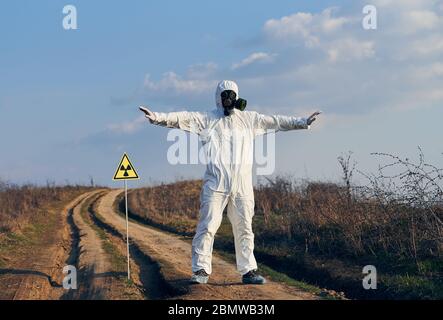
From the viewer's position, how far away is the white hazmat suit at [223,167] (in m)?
10.7

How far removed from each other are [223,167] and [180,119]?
1.01m

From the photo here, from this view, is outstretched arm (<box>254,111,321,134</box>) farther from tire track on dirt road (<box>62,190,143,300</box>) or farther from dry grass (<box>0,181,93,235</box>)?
dry grass (<box>0,181,93,235</box>)

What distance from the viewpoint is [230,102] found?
10812 millimetres

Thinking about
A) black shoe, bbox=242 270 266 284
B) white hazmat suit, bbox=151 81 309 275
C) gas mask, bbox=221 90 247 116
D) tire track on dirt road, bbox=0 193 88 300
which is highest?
gas mask, bbox=221 90 247 116

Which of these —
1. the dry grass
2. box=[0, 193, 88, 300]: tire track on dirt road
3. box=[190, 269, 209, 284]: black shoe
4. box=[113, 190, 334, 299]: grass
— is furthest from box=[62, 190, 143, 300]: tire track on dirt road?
the dry grass

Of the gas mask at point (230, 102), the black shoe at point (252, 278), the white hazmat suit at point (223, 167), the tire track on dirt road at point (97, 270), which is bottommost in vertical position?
the tire track on dirt road at point (97, 270)

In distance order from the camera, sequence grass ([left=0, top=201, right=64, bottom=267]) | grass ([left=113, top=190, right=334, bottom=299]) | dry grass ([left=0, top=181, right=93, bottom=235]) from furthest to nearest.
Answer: dry grass ([left=0, top=181, right=93, bottom=235]), grass ([left=0, top=201, right=64, bottom=267]), grass ([left=113, top=190, right=334, bottom=299])

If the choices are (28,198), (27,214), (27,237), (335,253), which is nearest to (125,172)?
(335,253)

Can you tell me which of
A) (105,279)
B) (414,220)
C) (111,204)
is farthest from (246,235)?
(111,204)

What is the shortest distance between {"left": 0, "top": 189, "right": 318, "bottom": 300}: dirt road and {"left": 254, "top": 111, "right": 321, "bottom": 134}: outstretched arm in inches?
104

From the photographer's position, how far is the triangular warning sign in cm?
1384

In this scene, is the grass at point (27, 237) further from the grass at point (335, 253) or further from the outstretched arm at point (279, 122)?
the outstretched arm at point (279, 122)

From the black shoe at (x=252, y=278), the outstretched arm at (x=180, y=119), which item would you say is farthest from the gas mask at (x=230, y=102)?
the black shoe at (x=252, y=278)

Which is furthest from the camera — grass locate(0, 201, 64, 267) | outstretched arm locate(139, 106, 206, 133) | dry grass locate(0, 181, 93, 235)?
→ dry grass locate(0, 181, 93, 235)
